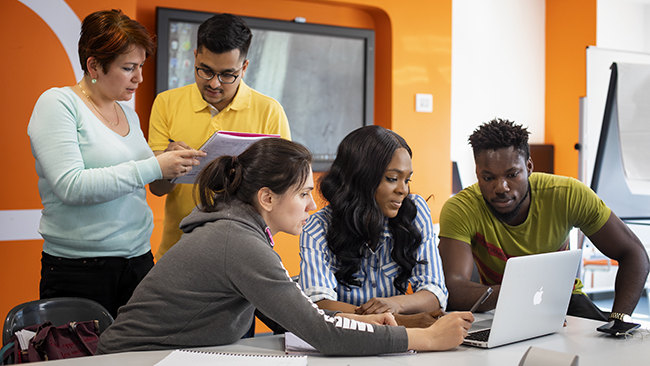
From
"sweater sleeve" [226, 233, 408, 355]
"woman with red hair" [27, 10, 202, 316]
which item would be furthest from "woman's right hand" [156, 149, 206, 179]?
"sweater sleeve" [226, 233, 408, 355]

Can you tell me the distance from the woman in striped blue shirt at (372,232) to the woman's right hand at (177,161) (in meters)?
0.47

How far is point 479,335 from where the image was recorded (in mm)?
1534

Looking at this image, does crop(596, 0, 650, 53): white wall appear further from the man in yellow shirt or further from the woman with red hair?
the woman with red hair

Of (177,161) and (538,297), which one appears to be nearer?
(538,297)

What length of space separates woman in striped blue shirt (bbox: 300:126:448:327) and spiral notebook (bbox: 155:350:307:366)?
0.62 m

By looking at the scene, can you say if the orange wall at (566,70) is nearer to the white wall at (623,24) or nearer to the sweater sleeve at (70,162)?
the white wall at (623,24)

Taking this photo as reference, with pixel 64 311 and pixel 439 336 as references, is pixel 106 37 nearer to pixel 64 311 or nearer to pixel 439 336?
pixel 64 311

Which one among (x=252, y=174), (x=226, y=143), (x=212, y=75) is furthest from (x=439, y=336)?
(x=212, y=75)

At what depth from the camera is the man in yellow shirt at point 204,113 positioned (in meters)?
2.20

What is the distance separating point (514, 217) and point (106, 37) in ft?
5.70

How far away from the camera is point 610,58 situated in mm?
3572

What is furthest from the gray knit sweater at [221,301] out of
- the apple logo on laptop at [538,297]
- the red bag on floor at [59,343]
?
the apple logo on laptop at [538,297]

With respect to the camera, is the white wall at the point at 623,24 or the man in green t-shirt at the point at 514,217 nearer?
the man in green t-shirt at the point at 514,217

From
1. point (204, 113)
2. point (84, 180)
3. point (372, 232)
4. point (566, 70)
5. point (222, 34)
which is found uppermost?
point (566, 70)
